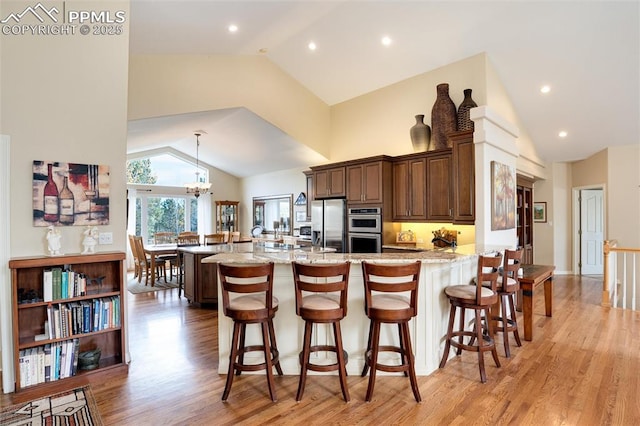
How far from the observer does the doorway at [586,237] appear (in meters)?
7.77

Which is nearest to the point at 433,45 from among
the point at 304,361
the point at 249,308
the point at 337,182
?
the point at 337,182

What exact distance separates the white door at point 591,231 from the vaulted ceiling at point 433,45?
1.82m

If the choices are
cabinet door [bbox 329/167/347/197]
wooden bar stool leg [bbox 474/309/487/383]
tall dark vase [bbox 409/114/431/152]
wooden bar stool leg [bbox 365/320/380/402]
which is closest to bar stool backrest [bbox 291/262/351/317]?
wooden bar stool leg [bbox 365/320/380/402]

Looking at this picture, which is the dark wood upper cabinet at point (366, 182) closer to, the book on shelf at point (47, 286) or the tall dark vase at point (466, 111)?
the tall dark vase at point (466, 111)

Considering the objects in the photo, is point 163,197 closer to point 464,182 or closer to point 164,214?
point 164,214

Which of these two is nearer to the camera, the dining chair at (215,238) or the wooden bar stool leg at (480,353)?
the wooden bar stool leg at (480,353)

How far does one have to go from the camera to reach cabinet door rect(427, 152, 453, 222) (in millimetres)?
4988

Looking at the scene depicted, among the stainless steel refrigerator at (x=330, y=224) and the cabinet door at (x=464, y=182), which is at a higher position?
the cabinet door at (x=464, y=182)

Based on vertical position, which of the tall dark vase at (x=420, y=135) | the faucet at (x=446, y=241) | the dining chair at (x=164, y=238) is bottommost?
the dining chair at (x=164, y=238)

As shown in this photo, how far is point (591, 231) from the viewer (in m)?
7.83

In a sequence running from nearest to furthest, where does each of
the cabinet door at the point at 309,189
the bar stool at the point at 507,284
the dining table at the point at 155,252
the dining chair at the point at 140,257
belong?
1. the bar stool at the point at 507,284
2. the dining table at the point at 155,252
3. the dining chair at the point at 140,257
4. the cabinet door at the point at 309,189

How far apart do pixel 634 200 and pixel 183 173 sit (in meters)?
11.1

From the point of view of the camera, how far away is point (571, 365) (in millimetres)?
3135

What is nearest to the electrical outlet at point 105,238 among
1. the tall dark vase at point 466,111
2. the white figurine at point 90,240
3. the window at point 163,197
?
the white figurine at point 90,240
